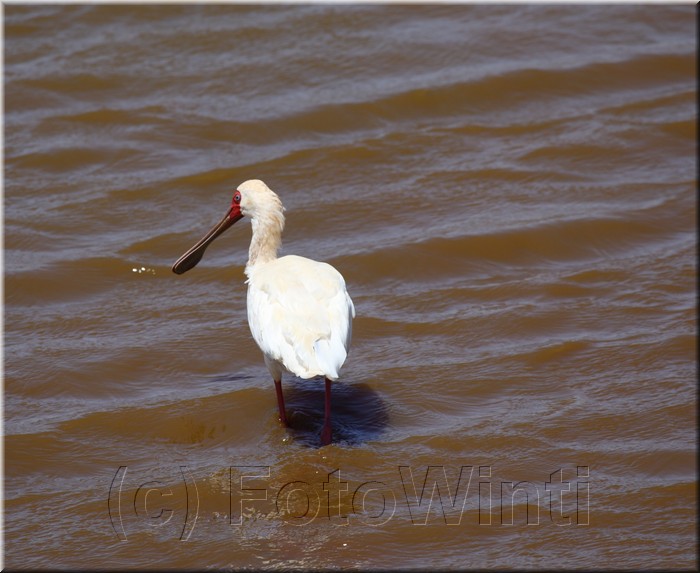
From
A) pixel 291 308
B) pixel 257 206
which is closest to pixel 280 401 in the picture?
pixel 291 308

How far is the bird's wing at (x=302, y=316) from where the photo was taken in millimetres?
5754

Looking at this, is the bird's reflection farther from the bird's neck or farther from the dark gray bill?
the dark gray bill

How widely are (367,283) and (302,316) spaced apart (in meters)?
2.35

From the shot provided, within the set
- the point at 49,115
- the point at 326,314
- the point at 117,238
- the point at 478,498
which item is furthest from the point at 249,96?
the point at 478,498

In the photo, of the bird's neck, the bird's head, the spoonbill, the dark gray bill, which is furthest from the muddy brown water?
the bird's head

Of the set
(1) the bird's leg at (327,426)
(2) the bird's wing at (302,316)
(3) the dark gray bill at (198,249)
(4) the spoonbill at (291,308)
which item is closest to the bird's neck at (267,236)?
(4) the spoonbill at (291,308)

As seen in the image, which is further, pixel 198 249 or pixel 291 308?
pixel 198 249

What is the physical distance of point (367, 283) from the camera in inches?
326

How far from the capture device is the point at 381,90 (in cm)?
1140

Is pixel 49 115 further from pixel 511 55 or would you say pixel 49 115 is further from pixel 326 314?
pixel 326 314

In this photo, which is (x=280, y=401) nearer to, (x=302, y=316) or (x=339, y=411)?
(x=339, y=411)

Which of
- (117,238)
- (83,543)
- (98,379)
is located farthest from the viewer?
(117,238)

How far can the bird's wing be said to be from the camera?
5754mm

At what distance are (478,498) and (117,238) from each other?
438 centimetres
